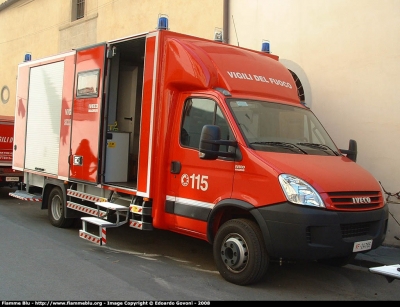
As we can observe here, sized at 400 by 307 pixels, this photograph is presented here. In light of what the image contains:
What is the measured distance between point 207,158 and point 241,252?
3.96ft

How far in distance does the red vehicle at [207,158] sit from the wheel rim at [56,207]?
2 cm

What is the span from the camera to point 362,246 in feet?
17.6

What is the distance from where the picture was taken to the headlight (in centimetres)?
504

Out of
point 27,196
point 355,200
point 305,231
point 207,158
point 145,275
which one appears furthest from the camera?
point 27,196

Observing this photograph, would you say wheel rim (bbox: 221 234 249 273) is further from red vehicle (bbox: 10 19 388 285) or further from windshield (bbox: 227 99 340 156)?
windshield (bbox: 227 99 340 156)

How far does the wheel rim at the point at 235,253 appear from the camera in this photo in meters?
5.40

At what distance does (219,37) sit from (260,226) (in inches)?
154

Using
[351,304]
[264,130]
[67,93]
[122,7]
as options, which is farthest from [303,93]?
[122,7]

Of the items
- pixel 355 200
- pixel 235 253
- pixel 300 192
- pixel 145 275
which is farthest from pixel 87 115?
pixel 355 200

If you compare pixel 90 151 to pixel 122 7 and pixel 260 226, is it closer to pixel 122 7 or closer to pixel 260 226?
pixel 260 226

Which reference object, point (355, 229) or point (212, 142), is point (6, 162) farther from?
point (355, 229)

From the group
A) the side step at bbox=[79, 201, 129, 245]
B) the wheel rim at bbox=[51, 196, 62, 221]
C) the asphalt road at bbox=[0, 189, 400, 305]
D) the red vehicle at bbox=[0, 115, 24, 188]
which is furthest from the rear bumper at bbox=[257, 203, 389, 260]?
the red vehicle at bbox=[0, 115, 24, 188]

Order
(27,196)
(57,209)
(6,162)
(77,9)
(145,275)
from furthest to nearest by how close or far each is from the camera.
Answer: (77,9), (6,162), (27,196), (57,209), (145,275)

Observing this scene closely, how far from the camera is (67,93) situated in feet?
28.1
